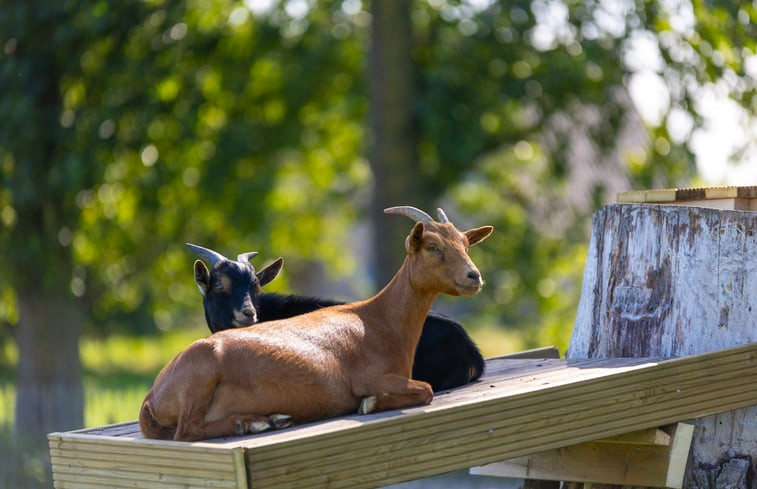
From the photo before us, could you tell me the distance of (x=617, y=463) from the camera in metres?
5.25

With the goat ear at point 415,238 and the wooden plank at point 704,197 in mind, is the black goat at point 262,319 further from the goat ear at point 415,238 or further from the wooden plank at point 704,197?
the wooden plank at point 704,197

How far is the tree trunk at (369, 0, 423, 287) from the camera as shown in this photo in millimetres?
14805

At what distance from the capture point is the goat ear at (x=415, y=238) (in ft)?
16.4

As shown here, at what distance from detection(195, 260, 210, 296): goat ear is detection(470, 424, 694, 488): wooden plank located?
2176mm

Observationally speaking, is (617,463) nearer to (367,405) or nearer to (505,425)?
(505,425)

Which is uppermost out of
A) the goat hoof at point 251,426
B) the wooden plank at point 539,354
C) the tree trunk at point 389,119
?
the tree trunk at point 389,119

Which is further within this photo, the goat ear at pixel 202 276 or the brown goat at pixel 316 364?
the goat ear at pixel 202 276

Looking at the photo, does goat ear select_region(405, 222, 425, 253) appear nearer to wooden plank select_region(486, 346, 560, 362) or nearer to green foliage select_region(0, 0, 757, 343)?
wooden plank select_region(486, 346, 560, 362)

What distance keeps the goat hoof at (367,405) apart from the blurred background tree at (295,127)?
8.09 m

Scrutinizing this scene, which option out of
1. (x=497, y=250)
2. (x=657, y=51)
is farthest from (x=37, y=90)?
(x=657, y=51)

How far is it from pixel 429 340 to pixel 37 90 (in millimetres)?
8926

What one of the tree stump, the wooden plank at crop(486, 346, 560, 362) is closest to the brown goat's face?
the tree stump

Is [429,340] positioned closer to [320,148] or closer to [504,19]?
[504,19]

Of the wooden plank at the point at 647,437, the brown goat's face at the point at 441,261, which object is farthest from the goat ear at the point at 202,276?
the wooden plank at the point at 647,437
